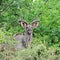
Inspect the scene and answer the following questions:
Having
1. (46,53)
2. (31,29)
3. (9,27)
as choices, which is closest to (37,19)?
(31,29)

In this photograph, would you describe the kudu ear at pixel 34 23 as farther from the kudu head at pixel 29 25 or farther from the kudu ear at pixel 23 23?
the kudu ear at pixel 23 23

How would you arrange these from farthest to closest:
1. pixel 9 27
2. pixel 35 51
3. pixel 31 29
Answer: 1. pixel 9 27
2. pixel 31 29
3. pixel 35 51

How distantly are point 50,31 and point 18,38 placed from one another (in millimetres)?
1436

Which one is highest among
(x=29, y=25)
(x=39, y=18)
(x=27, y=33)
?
(x=39, y=18)

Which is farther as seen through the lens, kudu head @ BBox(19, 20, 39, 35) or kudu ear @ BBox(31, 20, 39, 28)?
kudu ear @ BBox(31, 20, 39, 28)

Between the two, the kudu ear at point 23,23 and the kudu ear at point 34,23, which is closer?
the kudu ear at point 23,23

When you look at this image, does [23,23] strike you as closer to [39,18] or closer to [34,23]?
[34,23]

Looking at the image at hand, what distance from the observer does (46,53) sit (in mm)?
11062

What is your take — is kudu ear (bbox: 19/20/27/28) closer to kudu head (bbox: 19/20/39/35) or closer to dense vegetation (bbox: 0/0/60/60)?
kudu head (bbox: 19/20/39/35)

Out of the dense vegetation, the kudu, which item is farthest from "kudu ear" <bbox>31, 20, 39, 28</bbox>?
the dense vegetation

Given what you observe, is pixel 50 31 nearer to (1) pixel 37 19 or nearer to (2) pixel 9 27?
(1) pixel 37 19

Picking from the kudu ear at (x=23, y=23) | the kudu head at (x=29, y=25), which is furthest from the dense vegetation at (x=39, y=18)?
the kudu ear at (x=23, y=23)

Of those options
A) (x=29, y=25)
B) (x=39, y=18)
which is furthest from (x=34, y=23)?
(x=39, y=18)

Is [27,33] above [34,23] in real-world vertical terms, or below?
below
